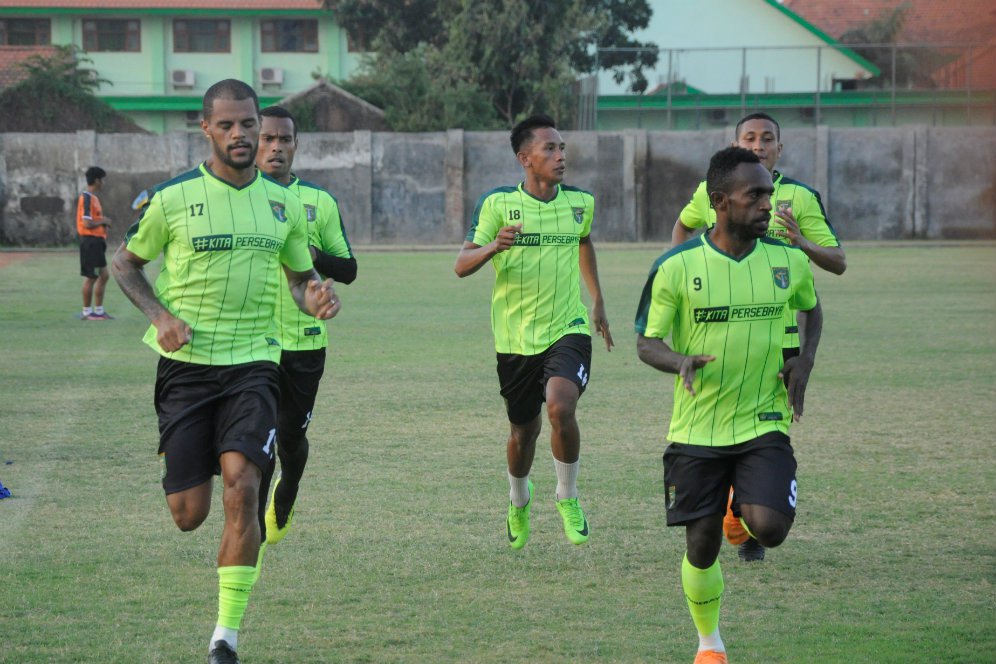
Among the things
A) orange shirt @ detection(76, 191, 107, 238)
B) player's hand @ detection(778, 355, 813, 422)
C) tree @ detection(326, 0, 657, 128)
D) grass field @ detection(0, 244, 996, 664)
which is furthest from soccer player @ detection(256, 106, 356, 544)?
tree @ detection(326, 0, 657, 128)

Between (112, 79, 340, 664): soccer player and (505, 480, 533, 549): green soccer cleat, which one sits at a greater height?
(112, 79, 340, 664): soccer player

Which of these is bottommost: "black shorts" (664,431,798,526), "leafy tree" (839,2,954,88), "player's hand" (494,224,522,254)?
"black shorts" (664,431,798,526)

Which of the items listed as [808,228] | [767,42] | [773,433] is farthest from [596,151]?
[773,433]

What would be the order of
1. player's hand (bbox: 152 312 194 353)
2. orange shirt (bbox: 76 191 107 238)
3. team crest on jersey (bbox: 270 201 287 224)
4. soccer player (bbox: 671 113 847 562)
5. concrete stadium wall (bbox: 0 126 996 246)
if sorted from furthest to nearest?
1. concrete stadium wall (bbox: 0 126 996 246)
2. orange shirt (bbox: 76 191 107 238)
3. soccer player (bbox: 671 113 847 562)
4. team crest on jersey (bbox: 270 201 287 224)
5. player's hand (bbox: 152 312 194 353)

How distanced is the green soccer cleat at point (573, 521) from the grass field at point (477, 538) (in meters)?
0.09

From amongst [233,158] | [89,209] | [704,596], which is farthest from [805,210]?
[89,209]

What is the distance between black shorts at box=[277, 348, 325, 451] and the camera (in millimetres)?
7512

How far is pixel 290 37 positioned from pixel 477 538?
55.4 metres

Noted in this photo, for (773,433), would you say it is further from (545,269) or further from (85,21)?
(85,21)

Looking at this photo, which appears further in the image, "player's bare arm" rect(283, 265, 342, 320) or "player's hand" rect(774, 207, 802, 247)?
"player's hand" rect(774, 207, 802, 247)

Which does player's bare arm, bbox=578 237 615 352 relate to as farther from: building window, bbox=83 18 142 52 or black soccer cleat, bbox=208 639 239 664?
building window, bbox=83 18 142 52

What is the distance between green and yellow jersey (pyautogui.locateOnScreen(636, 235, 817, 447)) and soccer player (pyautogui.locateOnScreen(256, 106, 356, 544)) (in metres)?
2.36

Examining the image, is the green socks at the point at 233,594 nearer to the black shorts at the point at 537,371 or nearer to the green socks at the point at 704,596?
the green socks at the point at 704,596

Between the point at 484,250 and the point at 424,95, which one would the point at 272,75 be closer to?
the point at 424,95
